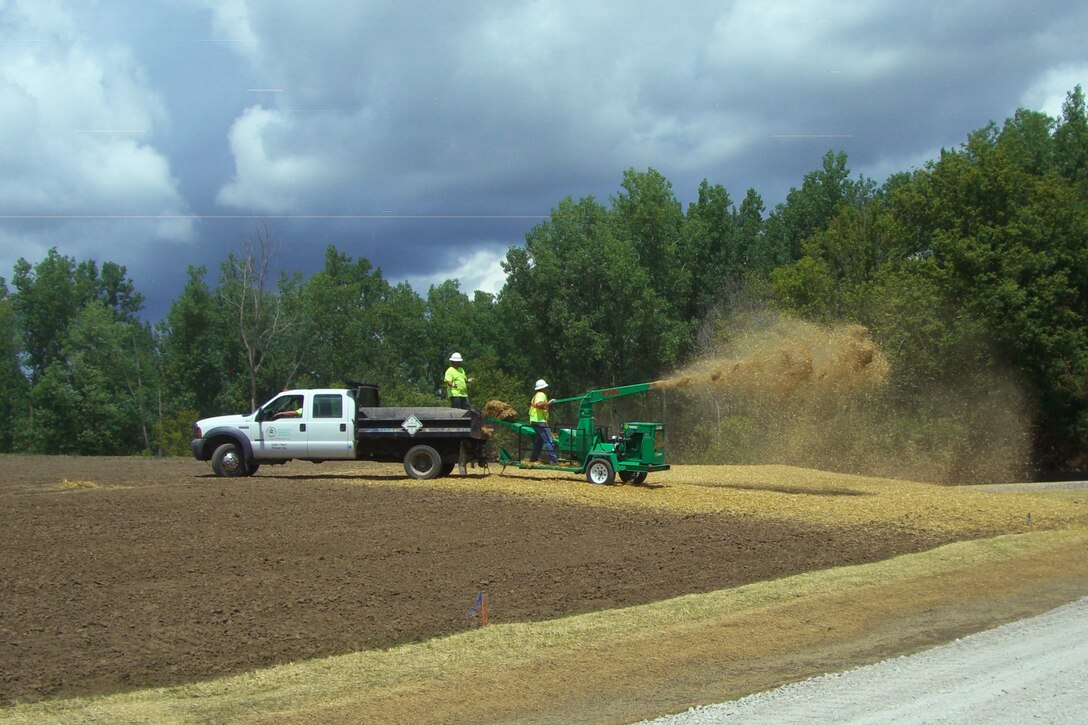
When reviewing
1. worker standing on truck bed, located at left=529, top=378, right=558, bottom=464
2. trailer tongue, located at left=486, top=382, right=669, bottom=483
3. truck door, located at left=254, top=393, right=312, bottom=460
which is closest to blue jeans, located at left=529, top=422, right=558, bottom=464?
worker standing on truck bed, located at left=529, top=378, right=558, bottom=464

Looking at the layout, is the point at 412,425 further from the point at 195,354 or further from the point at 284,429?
the point at 195,354

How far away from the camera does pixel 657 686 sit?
8.64 metres

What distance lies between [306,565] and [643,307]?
41.8 metres

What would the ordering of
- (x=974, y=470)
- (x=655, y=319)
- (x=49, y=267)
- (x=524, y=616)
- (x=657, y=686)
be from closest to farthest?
(x=657, y=686) → (x=524, y=616) → (x=974, y=470) → (x=655, y=319) → (x=49, y=267)

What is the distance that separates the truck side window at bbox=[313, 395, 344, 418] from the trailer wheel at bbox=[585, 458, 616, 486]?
Result: 5780 millimetres

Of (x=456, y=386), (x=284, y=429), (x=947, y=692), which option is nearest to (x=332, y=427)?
(x=284, y=429)

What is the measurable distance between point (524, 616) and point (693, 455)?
33160 millimetres

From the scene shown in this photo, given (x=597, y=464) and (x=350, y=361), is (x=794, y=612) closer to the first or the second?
(x=597, y=464)

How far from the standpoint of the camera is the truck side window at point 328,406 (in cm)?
2238

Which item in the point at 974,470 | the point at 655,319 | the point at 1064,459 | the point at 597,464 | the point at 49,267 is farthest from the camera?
the point at 49,267

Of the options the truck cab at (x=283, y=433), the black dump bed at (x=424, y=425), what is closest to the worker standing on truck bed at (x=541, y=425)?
the black dump bed at (x=424, y=425)

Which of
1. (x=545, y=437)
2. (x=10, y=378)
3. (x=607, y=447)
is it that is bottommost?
(x=607, y=447)

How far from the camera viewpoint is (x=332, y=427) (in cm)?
2223

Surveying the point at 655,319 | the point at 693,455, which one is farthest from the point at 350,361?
the point at 693,455
